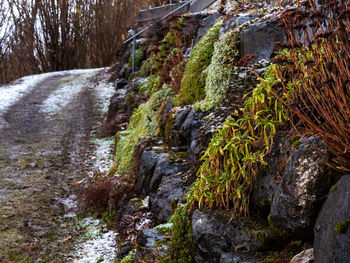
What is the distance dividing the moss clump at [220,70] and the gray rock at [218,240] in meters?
1.89

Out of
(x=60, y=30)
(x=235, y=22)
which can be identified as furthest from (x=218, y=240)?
(x=60, y=30)

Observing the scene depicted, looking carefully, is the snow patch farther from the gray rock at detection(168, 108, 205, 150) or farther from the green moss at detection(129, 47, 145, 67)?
the green moss at detection(129, 47, 145, 67)

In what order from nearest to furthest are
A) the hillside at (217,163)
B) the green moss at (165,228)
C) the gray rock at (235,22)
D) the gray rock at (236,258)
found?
the hillside at (217,163) → the gray rock at (236,258) → the green moss at (165,228) → the gray rock at (235,22)

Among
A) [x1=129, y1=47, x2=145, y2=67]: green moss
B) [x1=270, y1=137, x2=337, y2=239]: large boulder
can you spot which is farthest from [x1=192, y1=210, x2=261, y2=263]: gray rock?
[x1=129, y1=47, x2=145, y2=67]: green moss

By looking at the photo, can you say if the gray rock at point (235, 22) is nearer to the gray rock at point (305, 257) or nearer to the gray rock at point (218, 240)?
the gray rock at point (218, 240)

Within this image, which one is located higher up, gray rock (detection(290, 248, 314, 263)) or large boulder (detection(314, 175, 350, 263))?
large boulder (detection(314, 175, 350, 263))

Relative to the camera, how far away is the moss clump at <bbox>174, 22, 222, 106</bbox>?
16.3 ft

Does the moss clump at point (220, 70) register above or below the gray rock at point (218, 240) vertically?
above

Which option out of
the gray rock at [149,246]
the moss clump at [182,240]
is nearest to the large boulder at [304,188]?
the moss clump at [182,240]

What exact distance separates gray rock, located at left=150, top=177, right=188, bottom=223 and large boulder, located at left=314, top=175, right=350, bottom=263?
188 cm

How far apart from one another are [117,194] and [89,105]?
6665 mm

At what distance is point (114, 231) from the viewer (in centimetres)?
446

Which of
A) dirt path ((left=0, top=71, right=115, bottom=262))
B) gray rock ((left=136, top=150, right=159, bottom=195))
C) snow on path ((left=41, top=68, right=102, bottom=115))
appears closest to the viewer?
dirt path ((left=0, top=71, right=115, bottom=262))

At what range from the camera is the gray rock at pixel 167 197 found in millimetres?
3562
